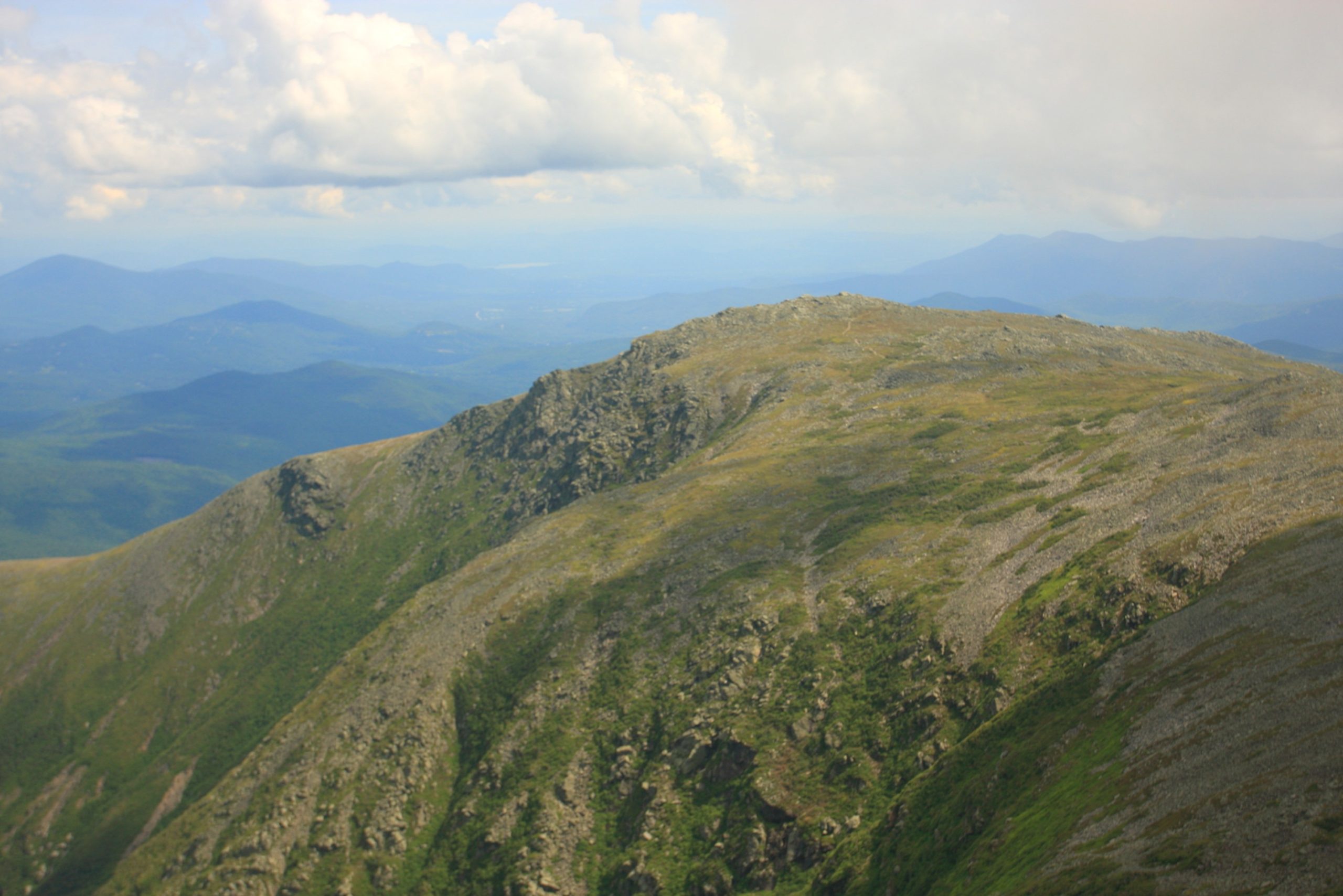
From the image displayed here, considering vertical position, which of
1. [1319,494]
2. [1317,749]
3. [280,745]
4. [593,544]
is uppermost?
[1319,494]

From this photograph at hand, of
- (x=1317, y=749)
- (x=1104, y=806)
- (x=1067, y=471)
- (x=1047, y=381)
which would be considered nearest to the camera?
(x=1317, y=749)

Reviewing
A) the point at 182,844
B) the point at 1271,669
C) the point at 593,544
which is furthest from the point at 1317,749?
the point at 182,844

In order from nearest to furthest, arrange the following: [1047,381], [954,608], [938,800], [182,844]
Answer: [938,800] < [954,608] < [182,844] < [1047,381]

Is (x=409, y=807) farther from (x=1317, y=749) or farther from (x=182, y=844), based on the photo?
(x=1317, y=749)

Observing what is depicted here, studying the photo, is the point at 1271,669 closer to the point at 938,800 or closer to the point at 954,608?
the point at 938,800

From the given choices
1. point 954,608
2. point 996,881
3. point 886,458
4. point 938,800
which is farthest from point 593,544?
point 996,881

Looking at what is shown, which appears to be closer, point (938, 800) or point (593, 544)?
point (938, 800)

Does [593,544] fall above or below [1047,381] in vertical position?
below
